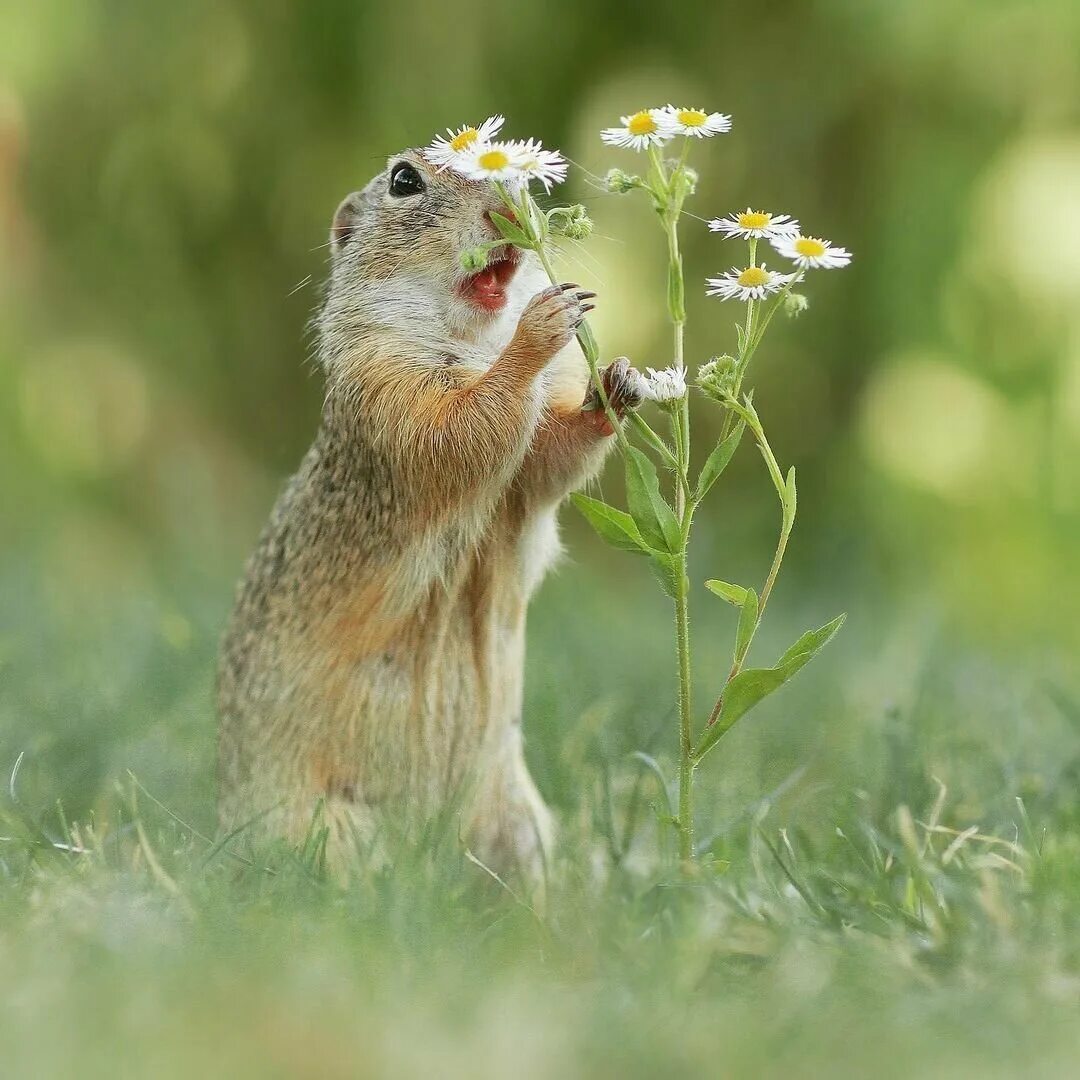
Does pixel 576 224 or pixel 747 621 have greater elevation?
pixel 576 224

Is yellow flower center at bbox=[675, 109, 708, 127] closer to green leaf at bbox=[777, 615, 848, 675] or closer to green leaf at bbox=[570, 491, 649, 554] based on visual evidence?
green leaf at bbox=[570, 491, 649, 554]

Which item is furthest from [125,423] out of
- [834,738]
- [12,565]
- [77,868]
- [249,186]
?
[77,868]

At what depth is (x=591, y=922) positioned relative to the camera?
328 cm

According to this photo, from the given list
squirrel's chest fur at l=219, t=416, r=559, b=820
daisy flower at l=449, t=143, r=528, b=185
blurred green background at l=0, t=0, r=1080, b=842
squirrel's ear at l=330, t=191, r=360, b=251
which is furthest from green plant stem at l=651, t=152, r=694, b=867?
blurred green background at l=0, t=0, r=1080, b=842

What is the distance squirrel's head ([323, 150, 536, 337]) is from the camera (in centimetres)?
414

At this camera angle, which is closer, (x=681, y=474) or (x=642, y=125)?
(x=642, y=125)

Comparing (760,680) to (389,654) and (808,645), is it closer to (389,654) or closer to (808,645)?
(808,645)

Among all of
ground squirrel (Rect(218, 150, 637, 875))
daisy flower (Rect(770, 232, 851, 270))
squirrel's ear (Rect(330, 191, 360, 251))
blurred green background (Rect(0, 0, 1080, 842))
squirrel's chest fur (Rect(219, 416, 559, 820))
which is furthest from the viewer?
blurred green background (Rect(0, 0, 1080, 842))

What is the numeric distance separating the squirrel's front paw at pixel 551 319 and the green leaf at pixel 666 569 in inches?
21.6

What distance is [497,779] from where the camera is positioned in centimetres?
446

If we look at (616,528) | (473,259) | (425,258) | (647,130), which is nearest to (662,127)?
(647,130)

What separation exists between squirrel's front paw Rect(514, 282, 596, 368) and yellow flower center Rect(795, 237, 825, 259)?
1.69ft

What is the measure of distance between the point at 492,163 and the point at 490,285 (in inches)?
29.8

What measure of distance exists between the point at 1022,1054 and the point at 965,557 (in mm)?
7261
